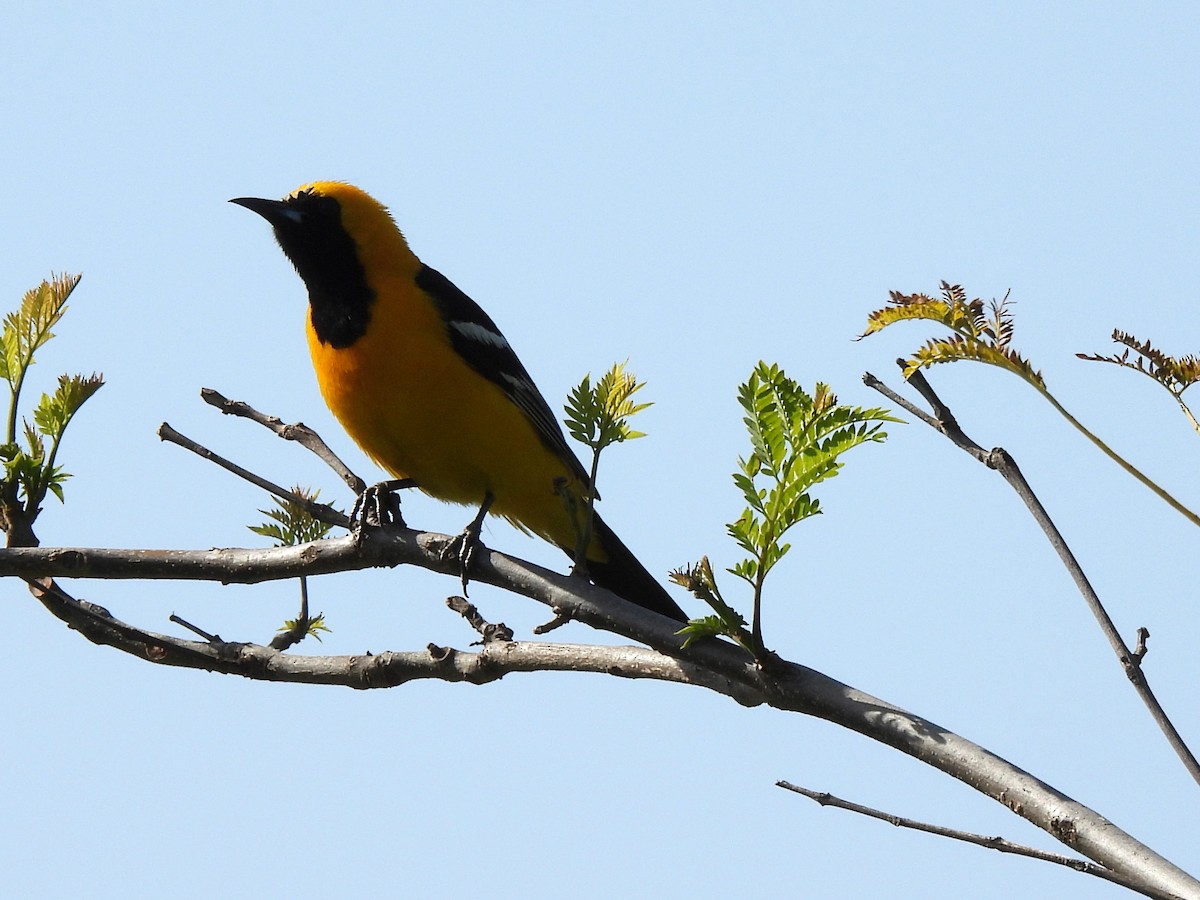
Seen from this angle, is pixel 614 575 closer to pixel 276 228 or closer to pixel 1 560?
pixel 276 228

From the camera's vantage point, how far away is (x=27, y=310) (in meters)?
3.73

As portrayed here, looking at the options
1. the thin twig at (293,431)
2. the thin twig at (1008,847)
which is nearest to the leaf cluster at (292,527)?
the thin twig at (293,431)

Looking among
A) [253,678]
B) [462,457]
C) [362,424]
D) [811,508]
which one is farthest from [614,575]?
[811,508]

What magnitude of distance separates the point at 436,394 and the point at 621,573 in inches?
42.4

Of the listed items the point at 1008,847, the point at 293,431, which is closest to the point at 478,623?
the point at 293,431

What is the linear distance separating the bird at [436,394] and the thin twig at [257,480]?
1.14 metres

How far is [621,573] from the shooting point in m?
5.41

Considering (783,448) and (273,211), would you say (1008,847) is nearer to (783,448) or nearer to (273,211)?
(783,448)

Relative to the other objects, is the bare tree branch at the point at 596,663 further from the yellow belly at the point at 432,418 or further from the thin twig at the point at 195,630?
the yellow belly at the point at 432,418

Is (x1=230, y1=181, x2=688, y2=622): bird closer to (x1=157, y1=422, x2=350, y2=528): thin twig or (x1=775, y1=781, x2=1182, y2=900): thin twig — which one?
(x1=157, y1=422, x2=350, y2=528): thin twig

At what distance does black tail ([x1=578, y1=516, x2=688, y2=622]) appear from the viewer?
5293 mm

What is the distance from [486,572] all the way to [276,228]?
325 centimetres

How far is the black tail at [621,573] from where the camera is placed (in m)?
5.29

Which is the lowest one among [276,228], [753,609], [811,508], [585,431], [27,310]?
[753,609]
